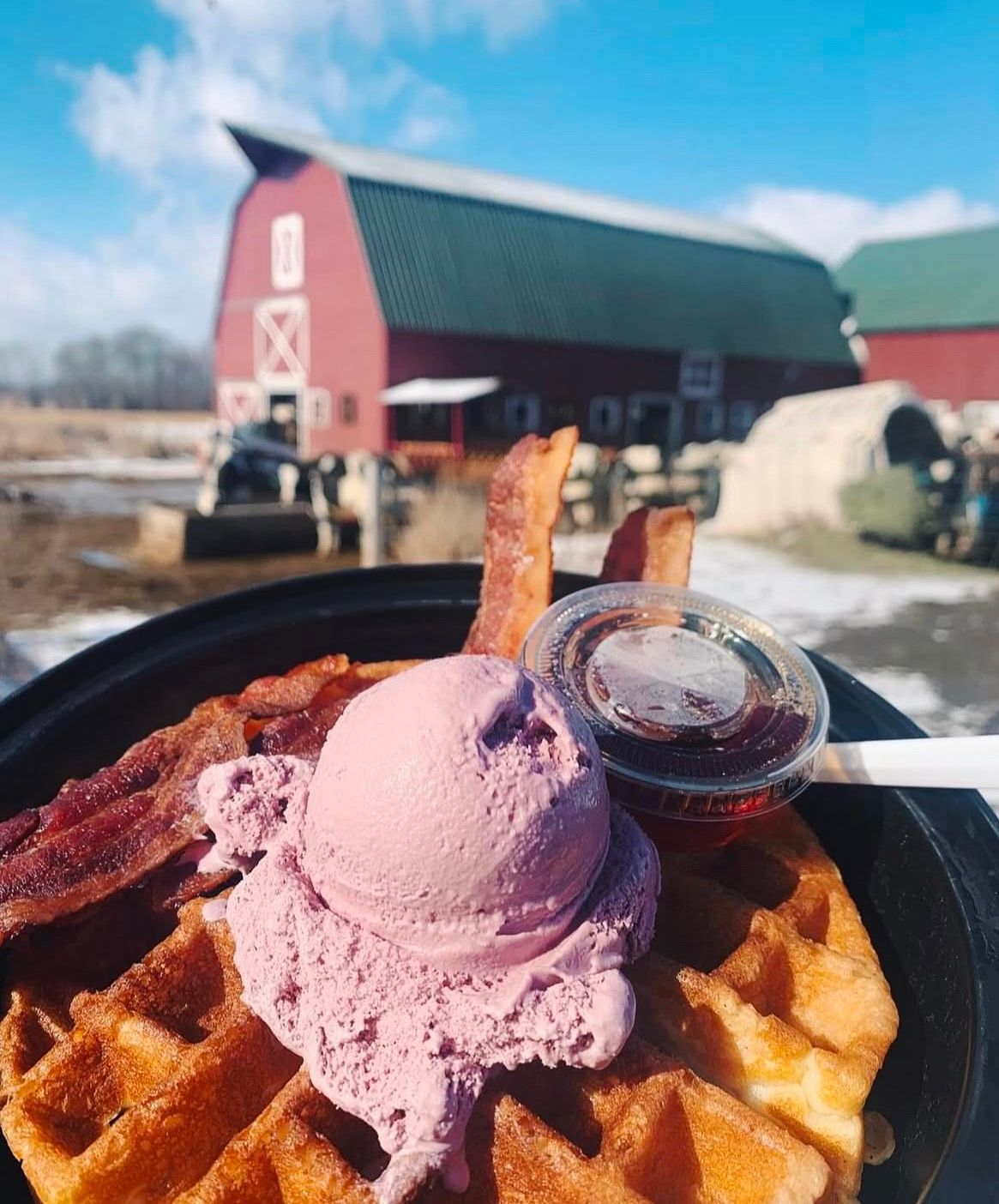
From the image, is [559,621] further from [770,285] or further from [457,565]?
[770,285]

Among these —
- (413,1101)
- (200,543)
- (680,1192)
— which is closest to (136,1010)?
(413,1101)

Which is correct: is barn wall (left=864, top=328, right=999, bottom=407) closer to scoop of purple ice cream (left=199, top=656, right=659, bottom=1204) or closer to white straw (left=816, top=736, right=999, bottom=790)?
white straw (left=816, top=736, right=999, bottom=790)

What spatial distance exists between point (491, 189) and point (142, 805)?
66.0 ft

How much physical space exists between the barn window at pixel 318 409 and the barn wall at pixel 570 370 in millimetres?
1832

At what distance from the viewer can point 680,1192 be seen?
53.4 inches

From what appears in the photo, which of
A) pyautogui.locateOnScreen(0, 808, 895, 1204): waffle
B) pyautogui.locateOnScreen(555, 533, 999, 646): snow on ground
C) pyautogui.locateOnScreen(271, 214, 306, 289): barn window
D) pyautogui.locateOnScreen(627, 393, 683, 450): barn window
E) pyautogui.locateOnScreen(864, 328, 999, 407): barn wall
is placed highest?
pyautogui.locateOnScreen(271, 214, 306, 289): barn window

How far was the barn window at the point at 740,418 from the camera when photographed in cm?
2155

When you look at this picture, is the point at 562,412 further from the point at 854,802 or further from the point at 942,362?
the point at 854,802

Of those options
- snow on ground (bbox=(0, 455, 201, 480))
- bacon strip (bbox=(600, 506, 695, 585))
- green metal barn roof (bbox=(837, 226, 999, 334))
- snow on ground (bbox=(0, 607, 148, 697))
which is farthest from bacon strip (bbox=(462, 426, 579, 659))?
green metal barn roof (bbox=(837, 226, 999, 334))

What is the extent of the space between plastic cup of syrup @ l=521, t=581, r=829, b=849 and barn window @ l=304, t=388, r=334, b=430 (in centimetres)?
1618

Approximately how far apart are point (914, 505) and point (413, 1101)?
1150 cm

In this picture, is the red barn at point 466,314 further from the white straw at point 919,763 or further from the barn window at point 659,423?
the white straw at point 919,763

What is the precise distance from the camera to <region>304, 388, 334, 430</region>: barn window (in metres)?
17.3

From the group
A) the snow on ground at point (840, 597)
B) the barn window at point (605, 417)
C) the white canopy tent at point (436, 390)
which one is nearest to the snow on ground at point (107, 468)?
the white canopy tent at point (436, 390)
